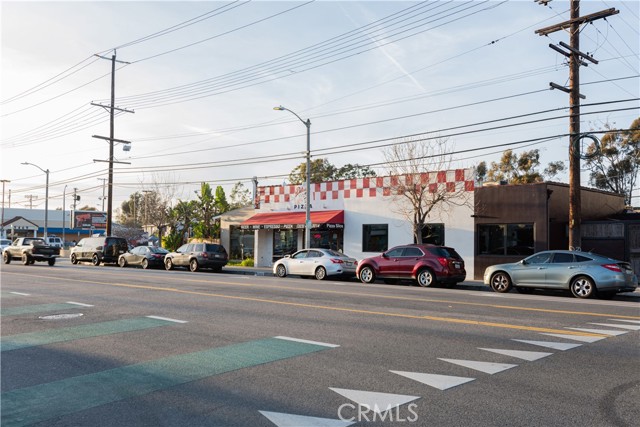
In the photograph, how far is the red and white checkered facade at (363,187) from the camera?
2474cm

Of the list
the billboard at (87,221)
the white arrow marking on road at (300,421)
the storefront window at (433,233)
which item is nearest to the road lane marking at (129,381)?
the white arrow marking on road at (300,421)

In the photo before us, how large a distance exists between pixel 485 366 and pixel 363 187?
21867 mm

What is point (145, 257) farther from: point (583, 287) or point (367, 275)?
point (583, 287)

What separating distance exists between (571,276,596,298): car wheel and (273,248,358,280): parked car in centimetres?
945

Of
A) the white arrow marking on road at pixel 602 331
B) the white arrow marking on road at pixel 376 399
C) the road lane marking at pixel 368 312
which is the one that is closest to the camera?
the white arrow marking on road at pixel 376 399

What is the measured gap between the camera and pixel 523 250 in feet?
76.2

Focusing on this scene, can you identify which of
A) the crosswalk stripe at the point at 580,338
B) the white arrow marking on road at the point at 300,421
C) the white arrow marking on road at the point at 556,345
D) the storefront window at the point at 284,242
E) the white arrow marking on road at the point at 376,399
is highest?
the storefront window at the point at 284,242

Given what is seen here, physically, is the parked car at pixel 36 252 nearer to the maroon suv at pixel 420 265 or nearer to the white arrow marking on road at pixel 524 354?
the maroon suv at pixel 420 265

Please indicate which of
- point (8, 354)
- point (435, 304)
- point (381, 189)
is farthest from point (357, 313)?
point (381, 189)

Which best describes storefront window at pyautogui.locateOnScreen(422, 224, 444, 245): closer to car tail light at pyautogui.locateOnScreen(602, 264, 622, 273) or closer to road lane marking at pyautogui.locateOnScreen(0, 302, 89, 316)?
car tail light at pyautogui.locateOnScreen(602, 264, 622, 273)

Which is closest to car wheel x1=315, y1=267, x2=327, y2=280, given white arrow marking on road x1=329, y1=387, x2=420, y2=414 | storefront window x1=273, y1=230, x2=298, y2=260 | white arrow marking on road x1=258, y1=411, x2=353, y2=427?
storefront window x1=273, y1=230, x2=298, y2=260

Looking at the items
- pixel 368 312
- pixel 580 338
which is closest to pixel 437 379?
pixel 580 338

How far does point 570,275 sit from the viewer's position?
16.2m

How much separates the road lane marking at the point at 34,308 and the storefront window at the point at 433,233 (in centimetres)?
1705
